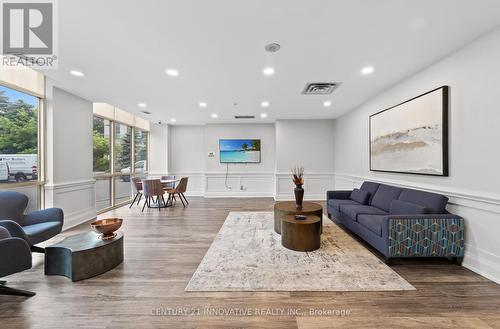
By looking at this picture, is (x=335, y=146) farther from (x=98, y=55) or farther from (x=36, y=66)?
(x=36, y=66)

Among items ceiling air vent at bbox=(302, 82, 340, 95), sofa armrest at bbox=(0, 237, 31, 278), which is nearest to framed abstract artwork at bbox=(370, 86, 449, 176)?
ceiling air vent at bbox=(302, 82, 340, 95)

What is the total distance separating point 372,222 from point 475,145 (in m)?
1.49

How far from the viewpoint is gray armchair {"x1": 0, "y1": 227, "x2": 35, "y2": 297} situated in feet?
5.97

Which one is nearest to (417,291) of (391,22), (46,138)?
(391,22)

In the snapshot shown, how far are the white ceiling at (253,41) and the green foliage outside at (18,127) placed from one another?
0.74m

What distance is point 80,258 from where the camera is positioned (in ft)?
7.47

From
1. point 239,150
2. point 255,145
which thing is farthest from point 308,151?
point 239,150

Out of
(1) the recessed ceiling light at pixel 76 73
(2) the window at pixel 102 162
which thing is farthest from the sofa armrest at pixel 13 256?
(2) the window at pixel 102 162

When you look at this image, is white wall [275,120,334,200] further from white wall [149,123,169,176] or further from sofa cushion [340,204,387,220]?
white wall [149,123,169,176]

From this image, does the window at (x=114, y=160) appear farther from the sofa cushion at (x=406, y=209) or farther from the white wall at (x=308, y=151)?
the sofa cushion at (x=406, y=209)

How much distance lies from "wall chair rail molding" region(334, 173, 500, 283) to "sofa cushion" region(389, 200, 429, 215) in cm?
39

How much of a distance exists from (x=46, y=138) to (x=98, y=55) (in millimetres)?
2258

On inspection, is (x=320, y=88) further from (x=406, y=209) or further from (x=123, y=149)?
(x=123, y=149)

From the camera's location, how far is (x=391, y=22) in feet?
6.78
